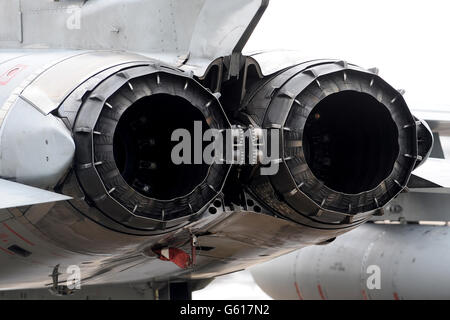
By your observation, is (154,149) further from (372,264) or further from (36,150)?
(372,264)

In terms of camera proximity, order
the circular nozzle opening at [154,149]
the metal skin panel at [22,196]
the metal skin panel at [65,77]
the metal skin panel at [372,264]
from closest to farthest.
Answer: the metal skin panel at [22,196], the metal skin panel at [65,77], the circular nozzle opening at [154,149], the metal skin panel at [372,264]

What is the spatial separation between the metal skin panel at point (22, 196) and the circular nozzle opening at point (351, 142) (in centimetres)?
172

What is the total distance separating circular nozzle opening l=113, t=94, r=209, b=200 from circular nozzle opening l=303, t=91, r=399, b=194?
834 millimetres

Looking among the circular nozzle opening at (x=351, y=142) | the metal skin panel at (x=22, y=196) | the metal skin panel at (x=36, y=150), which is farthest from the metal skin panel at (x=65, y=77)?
the circular nozzle opening at (x=351, y=142)

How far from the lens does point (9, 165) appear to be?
388 cm

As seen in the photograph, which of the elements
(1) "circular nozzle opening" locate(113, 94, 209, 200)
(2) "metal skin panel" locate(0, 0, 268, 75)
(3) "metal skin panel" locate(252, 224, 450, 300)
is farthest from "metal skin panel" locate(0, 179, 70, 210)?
(3) "metal skin panel" locate(252, 224, 450, 300)

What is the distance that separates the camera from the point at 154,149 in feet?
15.2

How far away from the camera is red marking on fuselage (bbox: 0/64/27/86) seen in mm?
4217

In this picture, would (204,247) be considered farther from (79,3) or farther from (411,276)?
(411,276)

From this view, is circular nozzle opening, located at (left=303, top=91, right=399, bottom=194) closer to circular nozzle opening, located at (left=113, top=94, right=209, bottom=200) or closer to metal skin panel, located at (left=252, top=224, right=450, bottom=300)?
circular nozzle opening, located at (left=113, top=94, right=209, bottom=200)

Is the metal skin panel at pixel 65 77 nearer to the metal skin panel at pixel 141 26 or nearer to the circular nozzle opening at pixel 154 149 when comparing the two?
the circular nozzle opening at pixel 154 149

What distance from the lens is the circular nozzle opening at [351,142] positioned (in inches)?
182

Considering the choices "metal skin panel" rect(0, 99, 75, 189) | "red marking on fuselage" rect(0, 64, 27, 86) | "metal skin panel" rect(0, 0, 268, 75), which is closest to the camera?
"metal skin panel" rect(0, 99, 75, 189)

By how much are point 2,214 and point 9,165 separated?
308 mm
